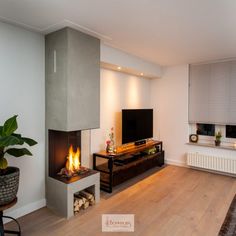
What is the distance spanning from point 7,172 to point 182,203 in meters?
2.40

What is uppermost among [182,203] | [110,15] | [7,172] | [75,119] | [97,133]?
A: [110,15]

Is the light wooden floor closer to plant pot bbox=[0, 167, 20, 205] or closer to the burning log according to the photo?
the burning log

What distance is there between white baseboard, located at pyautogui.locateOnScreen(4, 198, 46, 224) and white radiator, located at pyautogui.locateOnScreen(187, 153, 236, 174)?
10.4 ft

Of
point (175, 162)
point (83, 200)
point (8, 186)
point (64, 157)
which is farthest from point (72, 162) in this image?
point (175, 162)

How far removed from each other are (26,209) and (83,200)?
757mm

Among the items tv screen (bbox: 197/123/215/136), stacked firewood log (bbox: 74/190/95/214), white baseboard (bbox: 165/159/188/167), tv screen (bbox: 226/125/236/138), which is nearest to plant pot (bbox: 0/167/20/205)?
stacked firewood log (bbox: 74/190/95/214)

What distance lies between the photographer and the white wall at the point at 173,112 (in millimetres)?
4590

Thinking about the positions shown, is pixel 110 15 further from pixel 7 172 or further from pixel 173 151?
pixel 173 151

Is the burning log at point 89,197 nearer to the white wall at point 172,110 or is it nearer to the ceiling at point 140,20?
the ceiling at point 140,20

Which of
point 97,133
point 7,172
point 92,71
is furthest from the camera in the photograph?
point 97,133

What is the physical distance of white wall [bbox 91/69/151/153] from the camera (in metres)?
3.73

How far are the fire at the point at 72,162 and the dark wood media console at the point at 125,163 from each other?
529mm

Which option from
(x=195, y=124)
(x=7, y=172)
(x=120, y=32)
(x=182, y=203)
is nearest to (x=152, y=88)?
(x=195, y=124)

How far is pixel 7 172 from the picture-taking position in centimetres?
206
